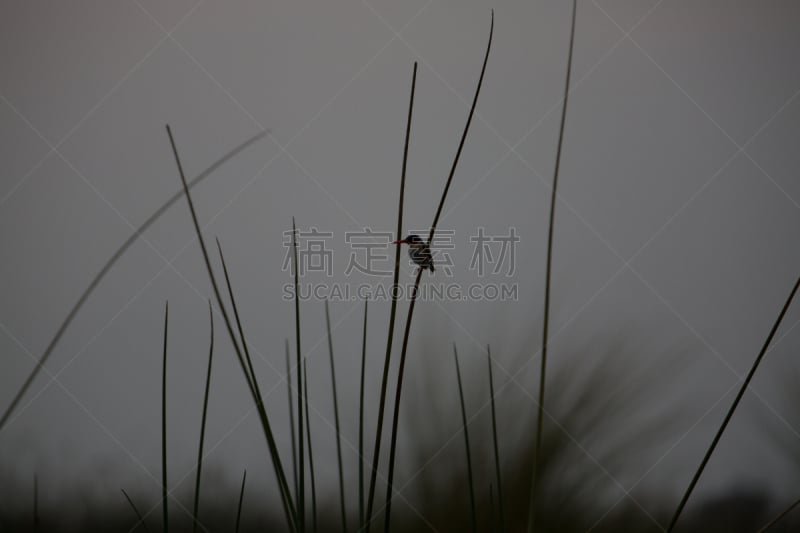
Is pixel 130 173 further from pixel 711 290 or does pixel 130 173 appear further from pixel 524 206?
pixel 711 290

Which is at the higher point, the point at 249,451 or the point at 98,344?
the point at 98,344

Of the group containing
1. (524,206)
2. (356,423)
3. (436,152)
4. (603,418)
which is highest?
(436,152)

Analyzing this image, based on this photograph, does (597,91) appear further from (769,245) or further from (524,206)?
(769,245)

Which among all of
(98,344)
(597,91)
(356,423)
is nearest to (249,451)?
(356,423)

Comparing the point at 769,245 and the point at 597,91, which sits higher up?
the point at 597,91

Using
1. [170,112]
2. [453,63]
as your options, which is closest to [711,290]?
[453,63]

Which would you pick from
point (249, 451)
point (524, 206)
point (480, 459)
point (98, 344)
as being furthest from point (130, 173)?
point (480, 459)

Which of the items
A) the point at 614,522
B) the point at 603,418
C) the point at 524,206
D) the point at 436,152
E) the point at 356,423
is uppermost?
the point at 436,152
